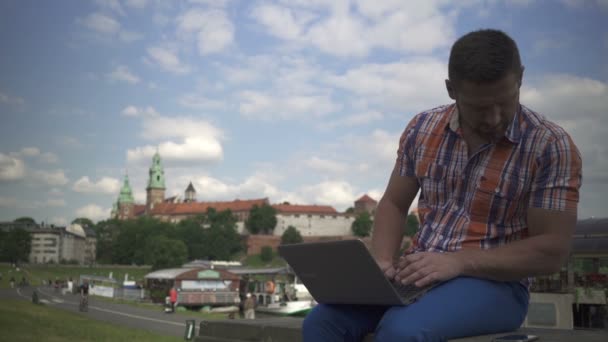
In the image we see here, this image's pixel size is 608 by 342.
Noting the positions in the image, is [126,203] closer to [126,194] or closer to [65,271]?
[126,194]

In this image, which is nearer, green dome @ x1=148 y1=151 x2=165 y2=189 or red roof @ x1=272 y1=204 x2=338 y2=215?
red roof @ x1=272 y1=204 x2=338 y2=215

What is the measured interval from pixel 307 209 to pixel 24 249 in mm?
57375

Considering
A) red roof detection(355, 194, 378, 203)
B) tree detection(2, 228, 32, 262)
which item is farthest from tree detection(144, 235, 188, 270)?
red roof detection(355, 194, 378, 203)

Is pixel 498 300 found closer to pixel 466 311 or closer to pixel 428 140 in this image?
pixel 466 311

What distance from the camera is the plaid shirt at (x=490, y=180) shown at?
2.11 m

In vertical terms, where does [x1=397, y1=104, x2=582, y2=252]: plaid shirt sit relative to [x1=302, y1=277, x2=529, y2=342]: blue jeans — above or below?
above

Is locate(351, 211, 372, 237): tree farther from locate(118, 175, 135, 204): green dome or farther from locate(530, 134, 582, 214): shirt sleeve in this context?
locate(530, 134, 582, 214): shirt sleeve

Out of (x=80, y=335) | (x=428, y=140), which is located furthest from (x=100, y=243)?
(x=428, y=140)

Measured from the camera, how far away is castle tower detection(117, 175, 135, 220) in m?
169

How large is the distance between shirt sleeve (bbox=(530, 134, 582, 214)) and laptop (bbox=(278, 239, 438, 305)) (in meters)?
0.45

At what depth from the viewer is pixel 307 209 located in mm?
138875

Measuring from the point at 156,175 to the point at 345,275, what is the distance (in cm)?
16545

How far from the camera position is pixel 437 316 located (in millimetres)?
1979

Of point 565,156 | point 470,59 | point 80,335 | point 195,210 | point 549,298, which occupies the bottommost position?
point 80,335
